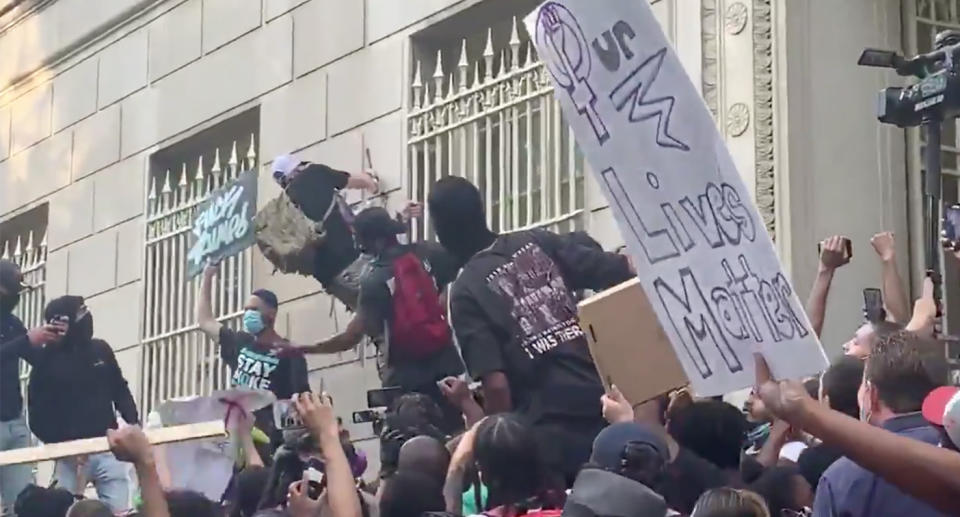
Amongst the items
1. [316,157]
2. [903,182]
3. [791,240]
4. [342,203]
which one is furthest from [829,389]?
[316,157]

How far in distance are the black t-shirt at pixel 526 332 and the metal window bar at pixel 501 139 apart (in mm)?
3168

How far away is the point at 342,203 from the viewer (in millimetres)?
9734

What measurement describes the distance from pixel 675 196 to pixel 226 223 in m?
6.57

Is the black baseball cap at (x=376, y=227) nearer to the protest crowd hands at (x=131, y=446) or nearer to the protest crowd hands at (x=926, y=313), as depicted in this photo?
the protest crowd hands at (x=131, y=446)

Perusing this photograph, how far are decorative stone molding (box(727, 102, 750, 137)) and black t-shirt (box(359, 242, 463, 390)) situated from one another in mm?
1497

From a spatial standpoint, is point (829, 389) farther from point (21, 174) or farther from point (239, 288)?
point (21, 174)

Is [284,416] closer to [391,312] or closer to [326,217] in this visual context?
[391,312]

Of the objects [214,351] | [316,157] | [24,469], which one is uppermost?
[316,157]

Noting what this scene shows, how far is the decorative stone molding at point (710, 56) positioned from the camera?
28.3 ft

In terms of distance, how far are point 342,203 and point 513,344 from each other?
143 inches

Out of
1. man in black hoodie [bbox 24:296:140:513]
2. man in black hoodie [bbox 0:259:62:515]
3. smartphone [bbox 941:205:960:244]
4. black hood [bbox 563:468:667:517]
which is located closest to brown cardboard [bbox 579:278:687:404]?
smartphone [bbox 941:205:960:244]

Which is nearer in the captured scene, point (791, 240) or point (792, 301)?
point (792, 301)

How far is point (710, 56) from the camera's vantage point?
870cm

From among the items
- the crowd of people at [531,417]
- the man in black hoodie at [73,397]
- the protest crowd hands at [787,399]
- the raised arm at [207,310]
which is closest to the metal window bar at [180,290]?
the raised arm at [207,310]
